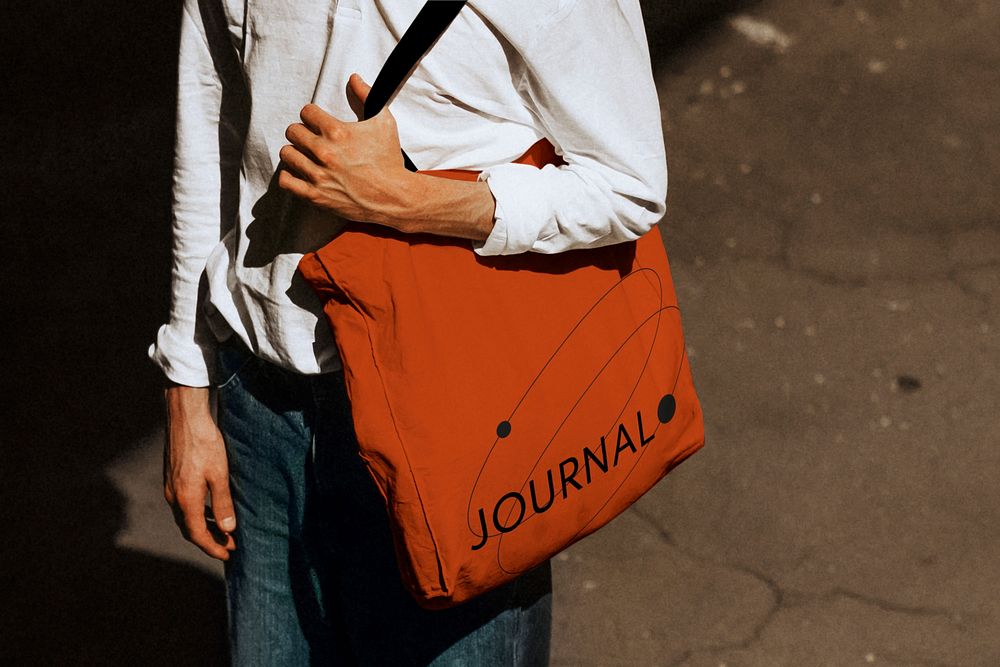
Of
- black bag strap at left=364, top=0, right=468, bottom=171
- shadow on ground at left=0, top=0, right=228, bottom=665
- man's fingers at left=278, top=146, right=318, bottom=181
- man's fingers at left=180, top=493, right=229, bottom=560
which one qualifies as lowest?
shadow on ground at left=0, top=0, right=228, bottom=665

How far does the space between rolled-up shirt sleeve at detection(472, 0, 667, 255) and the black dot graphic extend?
0.21 metres

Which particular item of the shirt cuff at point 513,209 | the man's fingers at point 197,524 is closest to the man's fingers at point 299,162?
the shirt cuff at point 513,209

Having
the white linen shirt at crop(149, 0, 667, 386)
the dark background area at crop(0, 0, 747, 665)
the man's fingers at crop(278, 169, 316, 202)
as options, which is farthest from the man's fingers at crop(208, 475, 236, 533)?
the dark background area at crop(0, 0, 747, 665)

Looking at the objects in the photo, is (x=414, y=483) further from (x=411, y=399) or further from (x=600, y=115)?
(x=600, y=115)

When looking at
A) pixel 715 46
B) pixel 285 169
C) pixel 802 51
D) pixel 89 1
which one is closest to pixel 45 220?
pixel 89 1

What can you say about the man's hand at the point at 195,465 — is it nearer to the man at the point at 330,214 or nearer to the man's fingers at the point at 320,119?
the man at the point at 330,214

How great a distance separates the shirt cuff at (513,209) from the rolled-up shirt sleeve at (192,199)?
378 millimetres

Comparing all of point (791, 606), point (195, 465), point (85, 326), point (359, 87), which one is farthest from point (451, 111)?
point (85, 326)

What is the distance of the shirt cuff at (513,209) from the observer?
44.3 inches

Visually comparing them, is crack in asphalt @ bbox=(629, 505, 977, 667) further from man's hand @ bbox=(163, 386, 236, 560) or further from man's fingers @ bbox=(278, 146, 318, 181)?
man's fingers @ bbox=(278, 146, 318, 181)

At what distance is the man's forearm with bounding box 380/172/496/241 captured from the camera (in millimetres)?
1107

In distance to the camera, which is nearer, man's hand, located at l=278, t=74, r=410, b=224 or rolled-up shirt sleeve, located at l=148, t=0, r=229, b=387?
man's hand, located at l=278, t=74, r=410, b=224

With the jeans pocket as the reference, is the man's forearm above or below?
above

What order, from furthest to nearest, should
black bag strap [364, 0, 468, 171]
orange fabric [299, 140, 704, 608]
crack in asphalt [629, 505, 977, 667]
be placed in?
crack in asphalt [629, 505, 977, 667] < orange fabric [299, 140, 704, 608] < black bag strap [364, 0, 468, 171]
